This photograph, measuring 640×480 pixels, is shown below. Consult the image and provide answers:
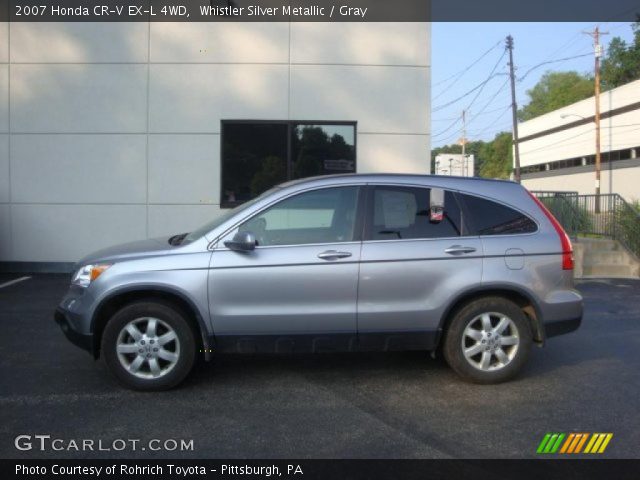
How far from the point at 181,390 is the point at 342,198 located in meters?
2.17

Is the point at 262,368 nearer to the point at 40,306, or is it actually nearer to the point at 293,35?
the point at 40,306

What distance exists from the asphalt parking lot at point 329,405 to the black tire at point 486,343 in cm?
14

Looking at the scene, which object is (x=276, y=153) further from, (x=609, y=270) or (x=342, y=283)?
(x=609, y=270)

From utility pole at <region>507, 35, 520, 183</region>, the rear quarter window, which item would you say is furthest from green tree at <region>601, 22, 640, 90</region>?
the rear quarter window

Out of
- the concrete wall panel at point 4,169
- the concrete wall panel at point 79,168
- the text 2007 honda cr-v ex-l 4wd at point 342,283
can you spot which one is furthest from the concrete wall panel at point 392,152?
the concrete wall panel at point 4,169

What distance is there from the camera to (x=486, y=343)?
5.42m

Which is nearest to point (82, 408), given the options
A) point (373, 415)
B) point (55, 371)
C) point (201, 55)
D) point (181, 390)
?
point (181, 390)

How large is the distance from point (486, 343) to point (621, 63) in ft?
198

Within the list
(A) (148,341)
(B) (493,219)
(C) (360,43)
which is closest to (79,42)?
(C) (360,43)

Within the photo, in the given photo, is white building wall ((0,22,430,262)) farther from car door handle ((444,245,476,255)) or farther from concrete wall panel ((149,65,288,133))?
car door handle ((444,245,476,255))

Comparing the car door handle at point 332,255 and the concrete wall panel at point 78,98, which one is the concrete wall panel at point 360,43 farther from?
the car door handle at point 332,255

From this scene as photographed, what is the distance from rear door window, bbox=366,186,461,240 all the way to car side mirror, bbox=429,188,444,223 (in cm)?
3

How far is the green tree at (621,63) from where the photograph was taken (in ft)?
179

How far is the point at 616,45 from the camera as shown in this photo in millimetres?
56875
